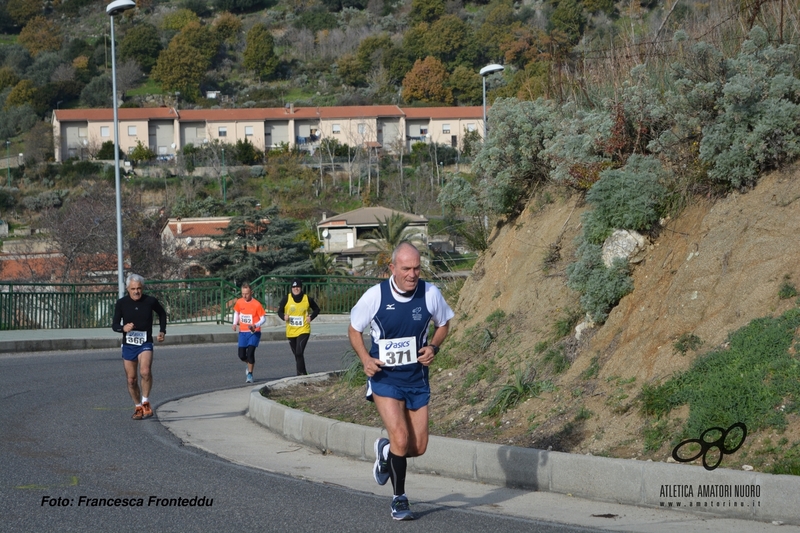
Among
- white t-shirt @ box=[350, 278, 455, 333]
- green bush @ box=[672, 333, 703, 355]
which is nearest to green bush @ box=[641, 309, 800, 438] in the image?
green bush @ box=[672, 333, 703, 355]

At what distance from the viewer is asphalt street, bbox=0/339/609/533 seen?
264 inches

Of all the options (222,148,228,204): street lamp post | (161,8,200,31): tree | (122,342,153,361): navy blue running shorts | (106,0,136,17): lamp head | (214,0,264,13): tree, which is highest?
(214,0,264,13): tree

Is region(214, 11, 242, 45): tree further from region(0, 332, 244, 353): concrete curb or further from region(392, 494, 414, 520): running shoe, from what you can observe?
region(392, 494, 414, 520): running shoe

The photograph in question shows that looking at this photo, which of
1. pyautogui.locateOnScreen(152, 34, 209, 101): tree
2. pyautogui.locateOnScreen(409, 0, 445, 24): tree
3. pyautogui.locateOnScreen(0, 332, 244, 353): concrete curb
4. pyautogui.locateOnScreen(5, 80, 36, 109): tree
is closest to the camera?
pyautogui.locateOnScreen(0, 332, 244, 353): concrete curb

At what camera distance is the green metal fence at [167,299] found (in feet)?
86.0

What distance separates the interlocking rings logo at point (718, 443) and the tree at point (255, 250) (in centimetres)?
4206

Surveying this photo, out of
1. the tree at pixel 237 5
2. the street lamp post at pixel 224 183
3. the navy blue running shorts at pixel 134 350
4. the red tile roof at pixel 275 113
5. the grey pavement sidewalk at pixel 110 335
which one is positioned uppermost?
the tree at pixel 237 5

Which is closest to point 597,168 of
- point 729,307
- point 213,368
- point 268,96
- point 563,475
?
point 729,307

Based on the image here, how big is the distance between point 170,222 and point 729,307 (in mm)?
55981

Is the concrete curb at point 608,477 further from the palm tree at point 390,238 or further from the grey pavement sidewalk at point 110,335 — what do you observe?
the palm tree at point 390,238

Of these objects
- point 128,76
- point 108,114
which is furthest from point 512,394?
point 128,76

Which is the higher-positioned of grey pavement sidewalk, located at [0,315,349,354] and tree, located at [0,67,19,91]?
tree, located at [0,67,19,91]

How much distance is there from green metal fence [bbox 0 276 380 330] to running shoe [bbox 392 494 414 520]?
21.3 meters

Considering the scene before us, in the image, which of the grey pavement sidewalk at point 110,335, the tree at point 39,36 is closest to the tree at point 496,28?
the tree at point 39,36
